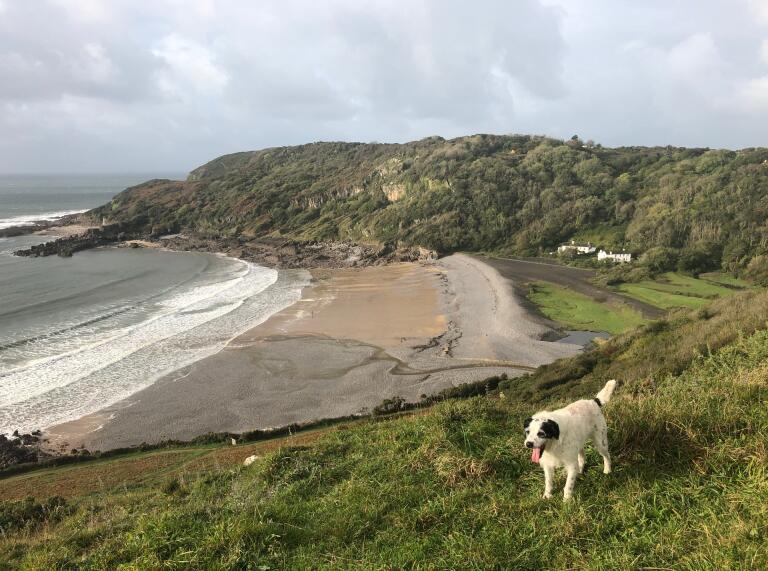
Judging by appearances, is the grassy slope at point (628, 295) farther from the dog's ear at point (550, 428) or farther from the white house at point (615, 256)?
the dog's ear at point (550, 428)

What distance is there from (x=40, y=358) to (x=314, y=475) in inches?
1152

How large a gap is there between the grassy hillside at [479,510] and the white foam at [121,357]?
1723 centimetres

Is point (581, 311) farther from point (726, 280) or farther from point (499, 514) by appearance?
point (499, 514)

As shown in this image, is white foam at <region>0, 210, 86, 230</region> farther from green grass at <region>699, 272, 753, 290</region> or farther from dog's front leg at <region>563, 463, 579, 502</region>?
green grass at <region>699, 272, 753, 290</region>

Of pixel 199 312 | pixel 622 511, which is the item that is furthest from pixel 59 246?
pixel 622 511

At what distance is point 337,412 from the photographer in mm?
22734

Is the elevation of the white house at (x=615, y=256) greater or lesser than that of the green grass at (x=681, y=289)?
greater

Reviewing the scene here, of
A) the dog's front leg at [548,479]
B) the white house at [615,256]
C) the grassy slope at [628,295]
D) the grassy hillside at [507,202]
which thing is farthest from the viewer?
the grassy hillside at [507,202]

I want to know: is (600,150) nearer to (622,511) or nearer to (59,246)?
(59,246)

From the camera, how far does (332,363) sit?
1154 inches

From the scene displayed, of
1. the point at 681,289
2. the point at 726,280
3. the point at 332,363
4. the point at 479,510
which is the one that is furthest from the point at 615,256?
the point at 479,510

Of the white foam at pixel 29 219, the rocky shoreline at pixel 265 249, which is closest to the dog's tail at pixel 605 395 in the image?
the rocky shoreline at pixel 265 249

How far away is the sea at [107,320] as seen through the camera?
987 inches

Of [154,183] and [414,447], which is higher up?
[154,183]
